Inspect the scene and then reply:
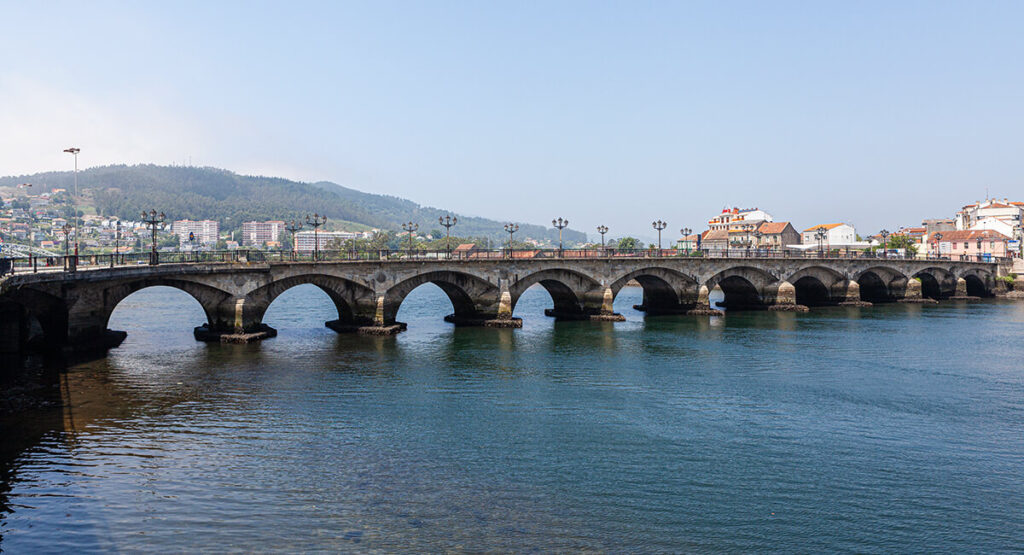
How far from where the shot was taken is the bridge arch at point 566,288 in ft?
208

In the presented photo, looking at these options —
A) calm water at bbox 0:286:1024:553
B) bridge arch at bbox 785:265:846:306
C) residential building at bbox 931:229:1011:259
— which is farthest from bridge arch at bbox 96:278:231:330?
residential building at bbox 931:229:1011:259

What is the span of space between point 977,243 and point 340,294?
133776mm

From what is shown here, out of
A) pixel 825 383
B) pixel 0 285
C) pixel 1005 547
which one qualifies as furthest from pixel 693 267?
pixel 0 285

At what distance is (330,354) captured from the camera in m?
46.8

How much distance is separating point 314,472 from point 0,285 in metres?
17.1

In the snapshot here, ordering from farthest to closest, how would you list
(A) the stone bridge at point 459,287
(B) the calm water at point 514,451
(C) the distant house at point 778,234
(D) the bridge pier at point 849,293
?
(C) the distant house at point 778,234 → (D) the bridge pier at point 849,293 → (A) the stone bridge at point 459,287 → (B) the calm water at point 514,451

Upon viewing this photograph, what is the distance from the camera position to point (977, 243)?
438ft

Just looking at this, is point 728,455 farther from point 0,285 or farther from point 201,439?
point 0,285

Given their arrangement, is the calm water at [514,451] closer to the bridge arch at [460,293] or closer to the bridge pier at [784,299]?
the bridge arch at [460,293]

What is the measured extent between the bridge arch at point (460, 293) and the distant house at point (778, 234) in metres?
137

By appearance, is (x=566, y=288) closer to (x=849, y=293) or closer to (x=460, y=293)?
(x=460, y=293)

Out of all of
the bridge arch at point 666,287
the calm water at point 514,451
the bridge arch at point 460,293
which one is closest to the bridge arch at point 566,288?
the bridge arch at point 460,293

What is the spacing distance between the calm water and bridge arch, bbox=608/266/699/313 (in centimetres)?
2294

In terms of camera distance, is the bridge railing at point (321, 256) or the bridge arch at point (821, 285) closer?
the bridge railing at point (321, 256)
